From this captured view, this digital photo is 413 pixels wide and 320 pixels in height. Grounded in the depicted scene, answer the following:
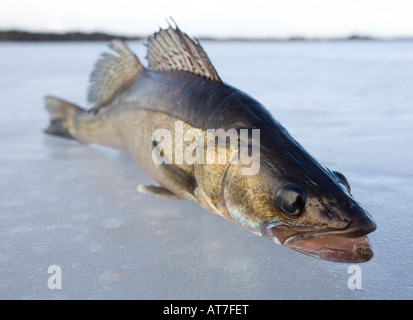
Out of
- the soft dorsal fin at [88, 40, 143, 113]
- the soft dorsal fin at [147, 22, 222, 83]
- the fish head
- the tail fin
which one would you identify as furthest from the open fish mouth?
the tail fin

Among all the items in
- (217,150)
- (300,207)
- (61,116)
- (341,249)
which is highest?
(61,116)

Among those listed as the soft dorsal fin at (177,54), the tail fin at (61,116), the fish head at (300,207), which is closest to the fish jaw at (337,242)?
the fish head at (300,207)

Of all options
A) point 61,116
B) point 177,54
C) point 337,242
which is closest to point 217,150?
point 337,242

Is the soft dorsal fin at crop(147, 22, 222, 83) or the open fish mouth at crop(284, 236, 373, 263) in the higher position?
the soft dorsal fin at crop(147, 22, 222, 83)

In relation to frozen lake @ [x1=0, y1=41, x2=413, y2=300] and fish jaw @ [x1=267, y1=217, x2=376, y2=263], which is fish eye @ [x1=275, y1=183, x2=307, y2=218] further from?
frozen lake @ [x1=0, y1=41, x2=413, y2=300]

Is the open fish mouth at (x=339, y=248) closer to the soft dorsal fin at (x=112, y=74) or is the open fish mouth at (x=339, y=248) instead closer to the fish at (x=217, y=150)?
the fish at (x=217, y=150)

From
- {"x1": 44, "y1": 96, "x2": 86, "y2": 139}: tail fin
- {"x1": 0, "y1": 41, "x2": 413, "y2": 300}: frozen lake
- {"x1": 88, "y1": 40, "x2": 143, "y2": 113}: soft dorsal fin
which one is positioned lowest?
{"x1": 0, "y1": 41, "x2": 413, "y2": 300}: frozen lake

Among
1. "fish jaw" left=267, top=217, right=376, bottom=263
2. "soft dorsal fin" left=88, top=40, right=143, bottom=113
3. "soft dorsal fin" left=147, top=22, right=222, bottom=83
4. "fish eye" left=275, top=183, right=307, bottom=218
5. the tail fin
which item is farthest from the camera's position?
the tail fin

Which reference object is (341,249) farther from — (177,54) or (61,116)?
(61,116)
